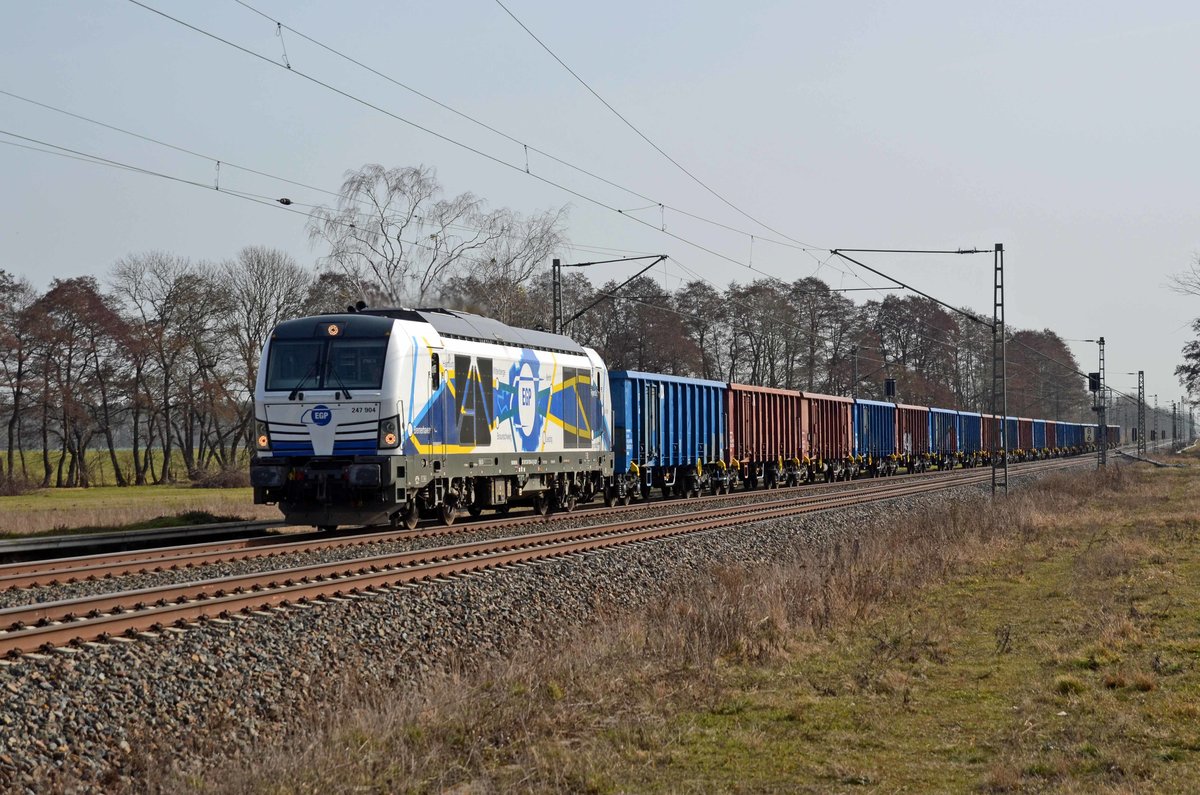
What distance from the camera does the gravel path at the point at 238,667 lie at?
7.15 meters

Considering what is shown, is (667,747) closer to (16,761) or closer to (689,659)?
(689,659)

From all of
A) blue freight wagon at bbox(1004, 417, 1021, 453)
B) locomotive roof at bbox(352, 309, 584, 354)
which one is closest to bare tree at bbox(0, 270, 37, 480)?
locomotive roof at bbox(352, 309, 584, 354)

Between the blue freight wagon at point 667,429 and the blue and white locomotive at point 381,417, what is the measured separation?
7058 millimetres

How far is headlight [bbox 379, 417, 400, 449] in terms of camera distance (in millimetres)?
18031

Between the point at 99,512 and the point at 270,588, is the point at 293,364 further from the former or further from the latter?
the point at 99,512

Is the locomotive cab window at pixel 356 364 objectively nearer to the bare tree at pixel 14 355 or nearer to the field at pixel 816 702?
the field at pixel 816 702

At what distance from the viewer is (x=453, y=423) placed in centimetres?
1989

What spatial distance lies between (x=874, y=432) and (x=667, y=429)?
66.4ft

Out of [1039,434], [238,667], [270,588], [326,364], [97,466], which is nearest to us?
[238,667]

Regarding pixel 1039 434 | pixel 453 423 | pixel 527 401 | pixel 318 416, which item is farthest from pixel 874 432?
pixel 318 416

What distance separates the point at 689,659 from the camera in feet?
32.7

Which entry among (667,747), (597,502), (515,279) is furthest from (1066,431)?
(667,747)

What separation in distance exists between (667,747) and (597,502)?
77.9 feet

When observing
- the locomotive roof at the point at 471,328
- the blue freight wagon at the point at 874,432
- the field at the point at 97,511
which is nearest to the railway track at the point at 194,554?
the locomotive roof at the point at 471,328
